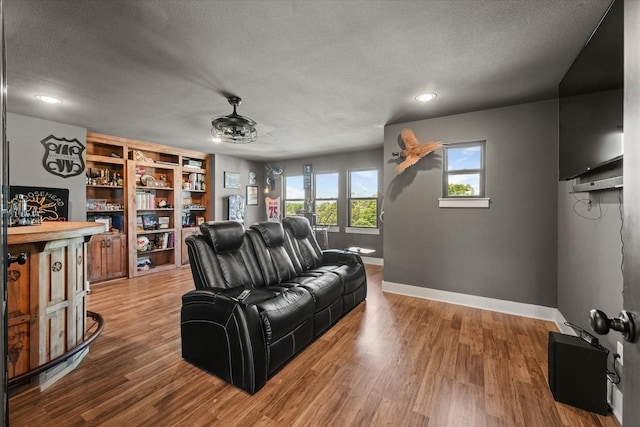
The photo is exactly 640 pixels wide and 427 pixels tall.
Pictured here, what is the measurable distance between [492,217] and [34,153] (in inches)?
237

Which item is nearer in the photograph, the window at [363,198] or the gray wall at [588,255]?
the gray wall at [588,255]

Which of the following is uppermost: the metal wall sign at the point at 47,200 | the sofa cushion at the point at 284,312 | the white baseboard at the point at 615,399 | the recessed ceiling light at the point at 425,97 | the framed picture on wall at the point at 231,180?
the recessed ceiling light at the point at 425,97

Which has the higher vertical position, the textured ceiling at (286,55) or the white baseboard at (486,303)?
the textured ceiling at (286,55)

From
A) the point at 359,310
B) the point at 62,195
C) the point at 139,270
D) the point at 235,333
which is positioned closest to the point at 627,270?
the point at 235,333

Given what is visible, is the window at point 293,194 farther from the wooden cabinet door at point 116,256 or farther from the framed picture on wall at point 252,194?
the wooden cabinet door at point 116,256

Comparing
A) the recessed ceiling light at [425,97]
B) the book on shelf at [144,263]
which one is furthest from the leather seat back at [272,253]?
the book on shelf at [144,263]

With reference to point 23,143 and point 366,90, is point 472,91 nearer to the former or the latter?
point 366,90

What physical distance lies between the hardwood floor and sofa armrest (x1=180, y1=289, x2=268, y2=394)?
3.7 inches

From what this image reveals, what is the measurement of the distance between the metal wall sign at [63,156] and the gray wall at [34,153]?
45 mm

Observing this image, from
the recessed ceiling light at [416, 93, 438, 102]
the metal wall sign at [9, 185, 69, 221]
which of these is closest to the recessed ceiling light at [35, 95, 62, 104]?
the metal wall sign at [9, 185, 69, 221]

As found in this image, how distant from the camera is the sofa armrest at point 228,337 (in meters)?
1.79

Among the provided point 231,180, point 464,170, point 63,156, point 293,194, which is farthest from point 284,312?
point 293,194

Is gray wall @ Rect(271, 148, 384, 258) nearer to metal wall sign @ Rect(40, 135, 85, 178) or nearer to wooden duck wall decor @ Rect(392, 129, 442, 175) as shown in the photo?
wooden duck wall decor @ Rect(392, 129, 442, 175)

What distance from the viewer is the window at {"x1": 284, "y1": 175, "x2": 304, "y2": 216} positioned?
6.81 metres
